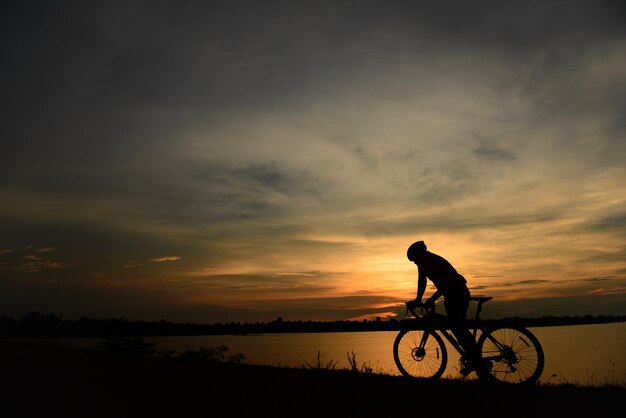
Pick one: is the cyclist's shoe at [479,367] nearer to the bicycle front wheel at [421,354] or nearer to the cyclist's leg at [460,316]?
the cyclist's leg at [460,316]

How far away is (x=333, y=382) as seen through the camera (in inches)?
358

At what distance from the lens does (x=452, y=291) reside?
8.44 meters

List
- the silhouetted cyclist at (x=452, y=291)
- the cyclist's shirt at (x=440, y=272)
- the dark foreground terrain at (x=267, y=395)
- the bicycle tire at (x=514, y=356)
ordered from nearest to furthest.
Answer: the dark foreground terrain at (x=267, y=395)
the bicycle tire at (x=514, y=356)
the silhouetted cyclist at (x=452, y=291)
the cyclist's shirt at (x=440, y=272)

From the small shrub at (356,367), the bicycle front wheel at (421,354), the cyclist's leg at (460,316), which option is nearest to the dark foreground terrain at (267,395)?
the bicycle front wheel at (421,354)

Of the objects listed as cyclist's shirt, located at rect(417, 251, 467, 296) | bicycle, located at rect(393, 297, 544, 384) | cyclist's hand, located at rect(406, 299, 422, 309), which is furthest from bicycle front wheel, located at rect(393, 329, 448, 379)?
cyclist's shirt, located at rect(417, 251, 467, 296)

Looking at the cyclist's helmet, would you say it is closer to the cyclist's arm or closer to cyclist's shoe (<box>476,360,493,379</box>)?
the cyclist's arm

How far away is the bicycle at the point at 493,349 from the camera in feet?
25.9

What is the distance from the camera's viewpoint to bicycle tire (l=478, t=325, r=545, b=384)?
784cm

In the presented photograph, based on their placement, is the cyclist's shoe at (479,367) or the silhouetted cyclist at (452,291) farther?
the silhouetted cyclist at (452,291)

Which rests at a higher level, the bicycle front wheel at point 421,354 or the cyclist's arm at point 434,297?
the cyclist's arm at point 434,297

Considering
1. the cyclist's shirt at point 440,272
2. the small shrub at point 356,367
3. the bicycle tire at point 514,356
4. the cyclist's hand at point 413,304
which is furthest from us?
the small shrub at point 356,367

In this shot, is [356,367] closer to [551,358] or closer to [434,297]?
[434,297]

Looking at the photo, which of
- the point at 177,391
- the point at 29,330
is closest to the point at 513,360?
the point at 177,391

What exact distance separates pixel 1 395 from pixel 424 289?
276 inches
